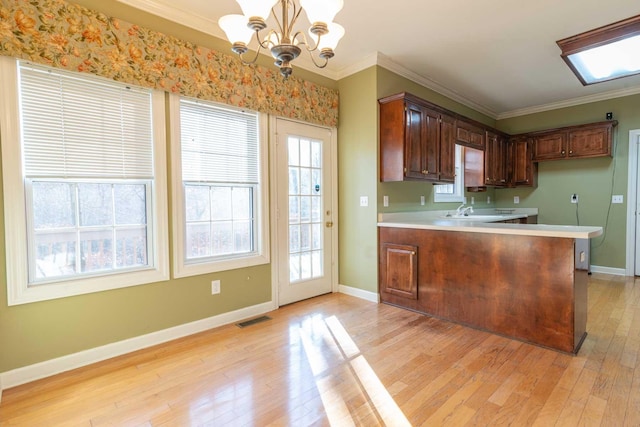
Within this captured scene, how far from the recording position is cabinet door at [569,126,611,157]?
455 cm

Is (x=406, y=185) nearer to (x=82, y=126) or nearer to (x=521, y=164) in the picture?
(x=521, y=164)

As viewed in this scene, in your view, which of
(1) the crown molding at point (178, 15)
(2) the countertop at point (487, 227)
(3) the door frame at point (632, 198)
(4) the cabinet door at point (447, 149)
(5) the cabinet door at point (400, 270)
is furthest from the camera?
(3) the door frame at point (632, 198)

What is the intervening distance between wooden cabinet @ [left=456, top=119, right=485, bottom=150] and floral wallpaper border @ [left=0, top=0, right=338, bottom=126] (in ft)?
7.18

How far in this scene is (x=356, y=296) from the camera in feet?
Answer: 12.5

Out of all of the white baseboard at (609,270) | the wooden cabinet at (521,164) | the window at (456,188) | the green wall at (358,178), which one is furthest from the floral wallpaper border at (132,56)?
the white baseboard at (609,270)

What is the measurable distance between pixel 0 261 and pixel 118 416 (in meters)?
1.25

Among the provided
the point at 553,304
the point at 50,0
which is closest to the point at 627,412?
the point at 553,304

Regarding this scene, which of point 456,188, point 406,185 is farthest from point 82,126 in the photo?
point 456,188

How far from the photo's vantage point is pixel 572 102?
500cm

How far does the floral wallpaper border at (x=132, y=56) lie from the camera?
200cm

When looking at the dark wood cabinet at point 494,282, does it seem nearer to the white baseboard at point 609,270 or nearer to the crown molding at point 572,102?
the white baseboard at point 609,270

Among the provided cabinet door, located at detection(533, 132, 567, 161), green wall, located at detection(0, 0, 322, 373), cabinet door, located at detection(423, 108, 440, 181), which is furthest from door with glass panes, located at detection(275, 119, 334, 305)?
cabinet door, located at detection(533, 132, 567, 161)

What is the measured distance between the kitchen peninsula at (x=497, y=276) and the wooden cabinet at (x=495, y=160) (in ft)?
7.53

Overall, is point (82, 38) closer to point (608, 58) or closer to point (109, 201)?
point (109, 201)
